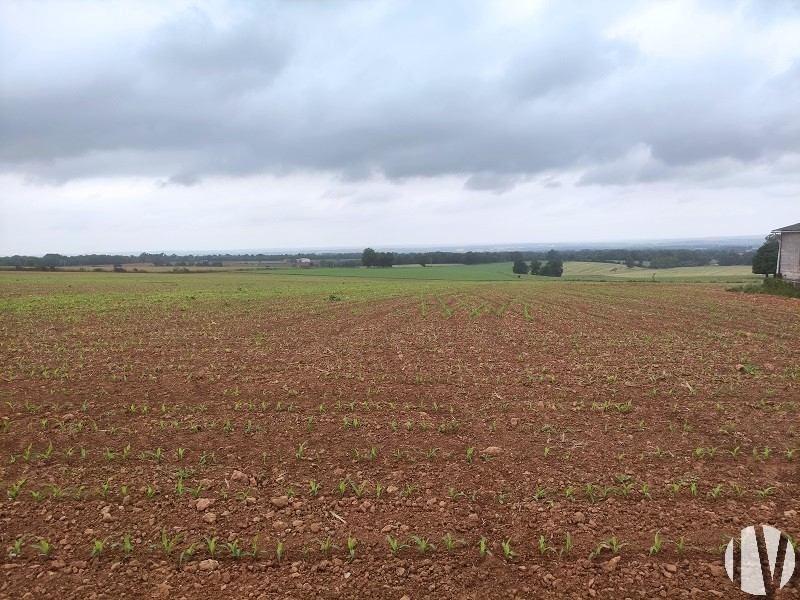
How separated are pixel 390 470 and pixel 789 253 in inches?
1690

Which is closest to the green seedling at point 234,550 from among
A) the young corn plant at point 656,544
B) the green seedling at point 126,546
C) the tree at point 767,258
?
the green seedling at point 126,546

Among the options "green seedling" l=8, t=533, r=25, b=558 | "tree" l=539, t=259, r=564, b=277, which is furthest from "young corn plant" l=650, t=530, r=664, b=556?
"tree" l=539, t=259, r=564, b=277

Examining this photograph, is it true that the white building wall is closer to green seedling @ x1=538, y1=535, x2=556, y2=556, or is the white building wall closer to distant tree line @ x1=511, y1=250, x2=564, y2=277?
green seedling @ x1=538, y1=535, x2=556, y2=556

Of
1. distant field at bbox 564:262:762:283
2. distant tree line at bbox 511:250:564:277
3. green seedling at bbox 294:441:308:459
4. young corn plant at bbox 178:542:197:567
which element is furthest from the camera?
distant tree line at bbox 511:250:564:277

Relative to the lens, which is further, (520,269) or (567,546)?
(520,269)

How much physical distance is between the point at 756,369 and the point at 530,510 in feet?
30.3

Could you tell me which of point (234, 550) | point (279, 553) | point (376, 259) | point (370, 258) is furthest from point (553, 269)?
point (234, 550)

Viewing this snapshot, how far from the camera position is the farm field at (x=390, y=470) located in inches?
171

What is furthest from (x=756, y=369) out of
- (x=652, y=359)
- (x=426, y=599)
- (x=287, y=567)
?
(x=287, y=567)

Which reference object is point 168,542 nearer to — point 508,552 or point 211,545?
point 211,545

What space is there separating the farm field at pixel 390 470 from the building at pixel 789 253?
95.8ft

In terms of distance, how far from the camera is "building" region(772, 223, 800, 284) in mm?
34531

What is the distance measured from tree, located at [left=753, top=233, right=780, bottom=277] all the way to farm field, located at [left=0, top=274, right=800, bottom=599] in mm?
38436

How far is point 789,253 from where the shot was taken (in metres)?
35.7
